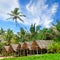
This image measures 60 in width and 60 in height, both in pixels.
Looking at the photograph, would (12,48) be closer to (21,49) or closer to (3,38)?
(21,49)

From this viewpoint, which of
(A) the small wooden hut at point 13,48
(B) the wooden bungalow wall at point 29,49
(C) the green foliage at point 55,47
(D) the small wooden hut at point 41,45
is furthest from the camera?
(A) the small wooden hut at point 13,48

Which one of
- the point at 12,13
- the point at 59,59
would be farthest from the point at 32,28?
the point at 59,59

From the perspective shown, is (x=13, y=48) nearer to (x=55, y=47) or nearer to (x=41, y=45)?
(x=41, y=45)

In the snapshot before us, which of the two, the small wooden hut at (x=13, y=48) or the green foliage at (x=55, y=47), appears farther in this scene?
the small wooden hut at (x=13, y=48)

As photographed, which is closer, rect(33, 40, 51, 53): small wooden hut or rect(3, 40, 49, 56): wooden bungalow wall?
rect(33, 40, 51, 53): small wooden hut

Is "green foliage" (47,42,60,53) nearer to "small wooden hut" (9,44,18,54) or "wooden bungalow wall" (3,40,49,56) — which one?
"wooden bungalow wall" (3,40,49,56)

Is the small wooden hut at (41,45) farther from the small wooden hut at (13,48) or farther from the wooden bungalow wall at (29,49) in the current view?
the small wooden hut at (13,48)

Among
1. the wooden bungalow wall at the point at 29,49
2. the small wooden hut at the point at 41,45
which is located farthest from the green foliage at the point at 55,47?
the wooden bungalow wall at the point at 29,49

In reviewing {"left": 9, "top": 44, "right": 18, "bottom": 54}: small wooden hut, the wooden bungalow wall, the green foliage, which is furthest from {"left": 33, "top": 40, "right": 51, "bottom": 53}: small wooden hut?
{"left": 9, "top": 44, "right": 18, "bottom": 54}: small wooden hut

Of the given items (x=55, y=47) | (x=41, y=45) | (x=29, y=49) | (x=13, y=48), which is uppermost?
(x=41, y=45)

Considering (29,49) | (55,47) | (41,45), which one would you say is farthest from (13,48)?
(55,47)

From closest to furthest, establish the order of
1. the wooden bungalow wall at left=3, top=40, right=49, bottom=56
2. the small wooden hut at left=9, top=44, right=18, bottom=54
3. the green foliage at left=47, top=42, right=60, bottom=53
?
the green foliage at left=47, top=42, right=60, bottom=53 → the wooden bungalow wall at left=3, top=40, right=49, bottom=56 → the small wooden hut at left=9, top=44, right=18, bottom=54

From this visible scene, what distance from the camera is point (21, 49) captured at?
56.0 metres

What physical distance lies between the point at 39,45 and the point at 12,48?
12.2m
